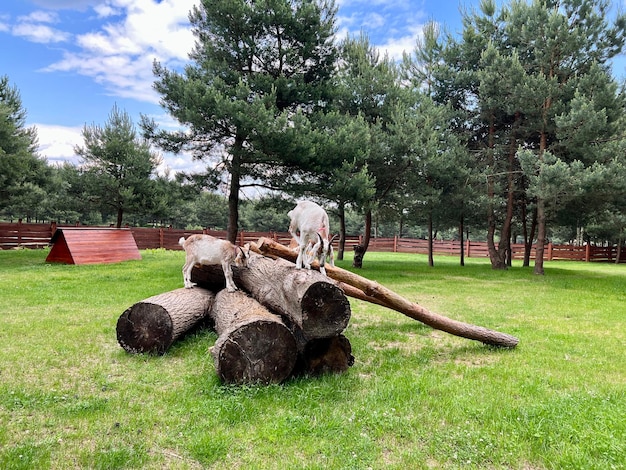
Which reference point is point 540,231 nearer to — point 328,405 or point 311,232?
point 311,232

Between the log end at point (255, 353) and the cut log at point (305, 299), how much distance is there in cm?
24

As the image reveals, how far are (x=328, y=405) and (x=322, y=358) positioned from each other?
Answer: 748mm

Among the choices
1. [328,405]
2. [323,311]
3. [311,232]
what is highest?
[311,232]

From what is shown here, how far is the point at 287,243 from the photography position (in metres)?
27.7

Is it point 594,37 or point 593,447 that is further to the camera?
point 594,37

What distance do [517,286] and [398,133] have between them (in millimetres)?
6067

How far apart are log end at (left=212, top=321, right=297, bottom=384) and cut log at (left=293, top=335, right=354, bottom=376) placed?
34 centimetres

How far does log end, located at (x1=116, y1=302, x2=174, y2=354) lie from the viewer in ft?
14.3

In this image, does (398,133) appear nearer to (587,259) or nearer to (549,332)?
(549,332)

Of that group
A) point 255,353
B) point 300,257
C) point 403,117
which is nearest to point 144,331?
point 255,353

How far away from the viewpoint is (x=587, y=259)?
2766cm

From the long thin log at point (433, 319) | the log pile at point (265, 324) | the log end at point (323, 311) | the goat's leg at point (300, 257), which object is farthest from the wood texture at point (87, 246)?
the log end at point (323, 311)

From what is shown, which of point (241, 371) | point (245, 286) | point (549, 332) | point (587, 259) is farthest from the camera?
point (587, 259)

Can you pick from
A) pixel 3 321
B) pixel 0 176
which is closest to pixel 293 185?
pixel 3 321
